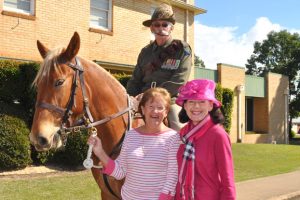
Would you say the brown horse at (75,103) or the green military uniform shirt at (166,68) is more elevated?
the green military uniform shirt at (166,68)

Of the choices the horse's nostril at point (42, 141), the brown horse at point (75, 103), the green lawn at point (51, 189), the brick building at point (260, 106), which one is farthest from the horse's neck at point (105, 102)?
the brick building at point (260, 106)

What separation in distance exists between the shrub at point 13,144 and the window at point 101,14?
723cm

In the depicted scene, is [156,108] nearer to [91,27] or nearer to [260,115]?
[91,27]

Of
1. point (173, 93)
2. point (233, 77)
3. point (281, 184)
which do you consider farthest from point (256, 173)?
point (233, 77)

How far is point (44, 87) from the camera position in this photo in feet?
12.0

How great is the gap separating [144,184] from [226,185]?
646 millimetres

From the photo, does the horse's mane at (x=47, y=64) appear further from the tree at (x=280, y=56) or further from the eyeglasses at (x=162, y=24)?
the tree at (x=280, y=56)

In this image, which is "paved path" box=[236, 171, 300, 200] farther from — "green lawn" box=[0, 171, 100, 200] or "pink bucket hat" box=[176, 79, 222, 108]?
"pink bucket hat" box=[176, 79, 222, 108]

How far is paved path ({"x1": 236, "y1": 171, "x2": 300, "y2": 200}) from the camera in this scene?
933cm

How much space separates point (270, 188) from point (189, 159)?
7.90 meters

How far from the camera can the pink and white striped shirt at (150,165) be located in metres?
3.25

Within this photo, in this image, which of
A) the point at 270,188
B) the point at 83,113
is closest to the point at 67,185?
the point at 270,188

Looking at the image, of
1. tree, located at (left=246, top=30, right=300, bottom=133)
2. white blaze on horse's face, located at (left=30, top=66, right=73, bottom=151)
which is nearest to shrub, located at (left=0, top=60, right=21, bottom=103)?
white blaze on horse's face, located at (left=30, top=66, right=73, bottom=151)

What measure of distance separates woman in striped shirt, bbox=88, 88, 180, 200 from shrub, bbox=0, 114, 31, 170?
24.7ft
